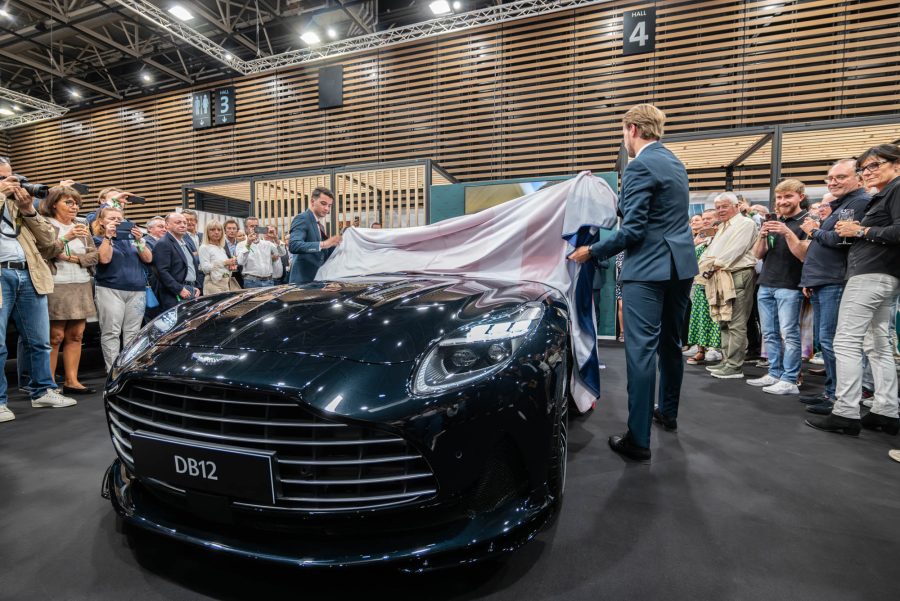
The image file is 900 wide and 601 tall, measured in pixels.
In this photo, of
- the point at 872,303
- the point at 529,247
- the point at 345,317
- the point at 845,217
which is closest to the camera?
the point at 345,317

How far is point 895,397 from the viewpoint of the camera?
232 cm

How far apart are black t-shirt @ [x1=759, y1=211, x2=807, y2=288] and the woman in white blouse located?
4739 mm

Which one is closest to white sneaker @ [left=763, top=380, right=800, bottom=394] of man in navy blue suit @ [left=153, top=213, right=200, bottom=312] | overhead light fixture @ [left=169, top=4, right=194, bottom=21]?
man in navy blue suit @ [left=153, top=213, right=200, bottom=312]

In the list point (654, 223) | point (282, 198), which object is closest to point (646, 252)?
point (654, 223)

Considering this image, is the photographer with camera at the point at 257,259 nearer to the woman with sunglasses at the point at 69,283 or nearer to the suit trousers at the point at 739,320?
the woman with sunglasses at the point at 69,283

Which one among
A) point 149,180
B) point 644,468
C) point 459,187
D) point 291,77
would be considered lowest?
point 644,468

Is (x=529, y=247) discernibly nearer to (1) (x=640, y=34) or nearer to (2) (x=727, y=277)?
(2) (x=727, y=277)

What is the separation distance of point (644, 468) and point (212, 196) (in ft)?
Result: 30.9

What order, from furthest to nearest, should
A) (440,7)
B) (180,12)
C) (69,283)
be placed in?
(180,12) → (440,7) → (69,283)

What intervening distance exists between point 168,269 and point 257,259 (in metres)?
1.05

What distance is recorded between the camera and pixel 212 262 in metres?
4.39

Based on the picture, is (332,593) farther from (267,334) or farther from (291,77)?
(291,77)

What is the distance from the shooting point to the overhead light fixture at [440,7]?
713cm

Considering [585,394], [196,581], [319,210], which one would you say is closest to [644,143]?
[585,394]
